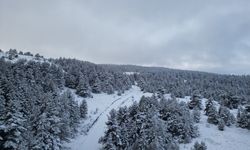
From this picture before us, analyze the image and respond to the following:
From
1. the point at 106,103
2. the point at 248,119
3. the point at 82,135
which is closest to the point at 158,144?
the point at 82,135

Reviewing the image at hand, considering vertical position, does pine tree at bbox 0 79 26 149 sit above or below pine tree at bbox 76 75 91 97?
above

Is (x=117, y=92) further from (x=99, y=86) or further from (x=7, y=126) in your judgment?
(x=7, y=126)

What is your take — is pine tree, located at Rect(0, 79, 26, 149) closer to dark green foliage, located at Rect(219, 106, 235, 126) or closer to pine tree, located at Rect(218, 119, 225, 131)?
pine tree, located at Rect(218, 119, 225, 131)

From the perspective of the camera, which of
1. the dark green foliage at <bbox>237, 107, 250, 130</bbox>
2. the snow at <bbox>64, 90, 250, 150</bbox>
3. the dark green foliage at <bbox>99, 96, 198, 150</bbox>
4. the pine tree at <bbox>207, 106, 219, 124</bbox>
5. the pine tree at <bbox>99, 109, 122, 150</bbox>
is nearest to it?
the pine tree at <bbox>99, 109, 122, 150</bbox>

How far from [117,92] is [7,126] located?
79361 mm

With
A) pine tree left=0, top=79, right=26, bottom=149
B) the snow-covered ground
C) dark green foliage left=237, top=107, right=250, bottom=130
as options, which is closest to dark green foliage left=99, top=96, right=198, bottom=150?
the snow-covered ground

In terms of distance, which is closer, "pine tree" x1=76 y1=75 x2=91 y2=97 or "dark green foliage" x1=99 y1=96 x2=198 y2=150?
"dark green foliage" x1=99 y1=96 x2=198 y2=150

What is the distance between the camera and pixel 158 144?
124 ft

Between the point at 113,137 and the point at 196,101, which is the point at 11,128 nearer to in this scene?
the point at 113,137

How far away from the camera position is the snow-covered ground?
46.4 meters

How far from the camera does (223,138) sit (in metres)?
50.2

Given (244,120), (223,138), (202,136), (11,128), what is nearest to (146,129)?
(202,136)

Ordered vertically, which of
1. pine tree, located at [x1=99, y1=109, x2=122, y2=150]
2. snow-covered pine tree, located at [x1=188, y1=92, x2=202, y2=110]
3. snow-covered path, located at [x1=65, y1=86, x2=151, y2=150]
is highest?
snow-covered pine tree, located at [x1=188, y1=92, x2=202, y2=110]

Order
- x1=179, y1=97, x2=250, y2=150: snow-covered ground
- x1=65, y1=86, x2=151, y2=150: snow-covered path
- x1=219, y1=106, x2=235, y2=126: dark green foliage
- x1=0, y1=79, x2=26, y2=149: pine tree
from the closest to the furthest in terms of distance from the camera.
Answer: x1=0, y1=79, x2=26, y2=149: pine tree → x1=179, y1=97, x2=250, y2=150: snow-covered ground → x1=65, y1=86, x2=151, y2=150: snow-covered path → x1=219, y1=106, x2=235, y2=126: dark green foliage
